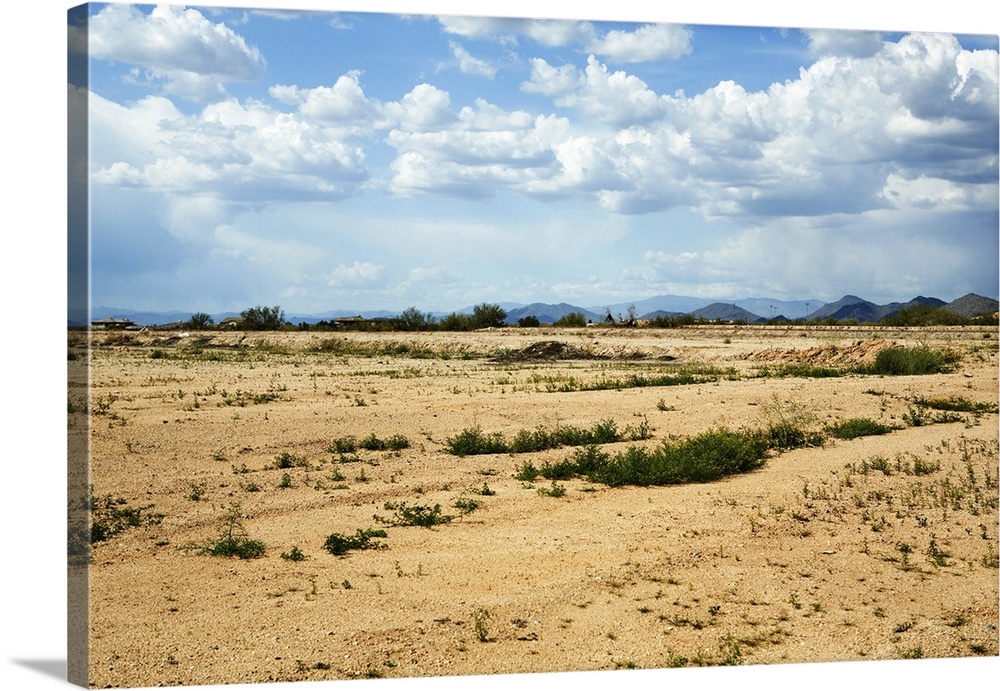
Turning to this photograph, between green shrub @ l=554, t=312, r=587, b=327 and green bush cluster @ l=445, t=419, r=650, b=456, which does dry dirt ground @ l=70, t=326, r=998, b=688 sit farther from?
green shrub @ l=554, t=312, r=587, b=327

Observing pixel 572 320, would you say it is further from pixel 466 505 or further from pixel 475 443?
pixel 466 505

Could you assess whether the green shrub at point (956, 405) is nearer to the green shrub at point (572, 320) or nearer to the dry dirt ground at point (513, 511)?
the dry dirt ground at point (513, 511)

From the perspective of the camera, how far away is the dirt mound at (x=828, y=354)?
9.16m

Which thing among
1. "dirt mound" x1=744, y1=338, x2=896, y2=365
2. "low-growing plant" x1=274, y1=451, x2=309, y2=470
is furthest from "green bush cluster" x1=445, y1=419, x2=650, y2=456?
"dirt mound" x1=744, y1=338, x2=896, y2=365

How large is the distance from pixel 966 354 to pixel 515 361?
414 cm

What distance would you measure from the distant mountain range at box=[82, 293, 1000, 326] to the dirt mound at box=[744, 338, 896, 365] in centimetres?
126

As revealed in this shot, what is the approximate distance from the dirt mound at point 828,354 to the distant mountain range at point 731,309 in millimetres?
1255

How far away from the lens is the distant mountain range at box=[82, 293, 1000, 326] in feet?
24.0

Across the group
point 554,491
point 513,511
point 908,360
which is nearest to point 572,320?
point 554,491

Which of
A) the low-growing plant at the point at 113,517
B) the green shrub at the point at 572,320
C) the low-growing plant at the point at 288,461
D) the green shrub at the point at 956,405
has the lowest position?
the low-growing plant at the point at 113,517

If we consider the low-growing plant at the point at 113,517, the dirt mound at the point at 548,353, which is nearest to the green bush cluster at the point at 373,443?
the dirt mound at the point at 548,353

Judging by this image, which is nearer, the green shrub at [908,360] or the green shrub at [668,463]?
the green shrub at [668,463]

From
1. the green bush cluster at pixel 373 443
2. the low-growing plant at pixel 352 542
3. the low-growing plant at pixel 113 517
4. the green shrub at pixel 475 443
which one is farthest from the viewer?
the green shrub at pixel 475 443

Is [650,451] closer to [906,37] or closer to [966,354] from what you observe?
[966,354]
